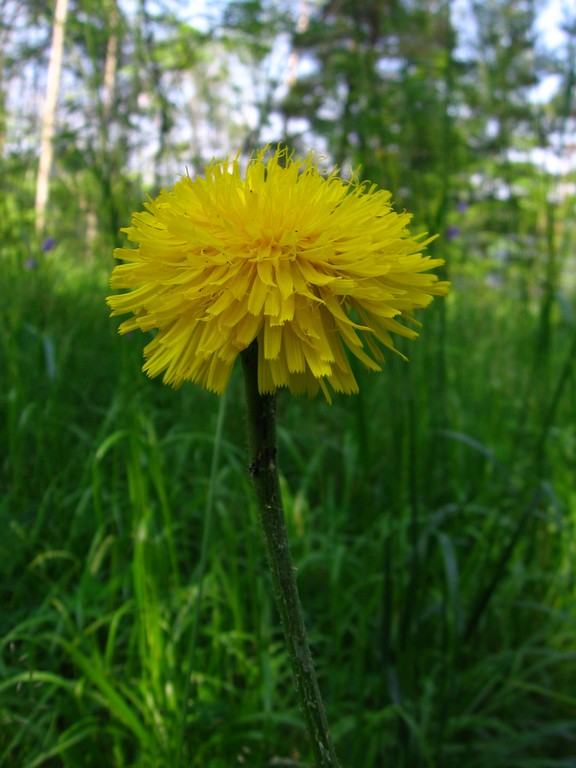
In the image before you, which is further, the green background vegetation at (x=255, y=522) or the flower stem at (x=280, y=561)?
the green background vegetation at (x=255, y=522)

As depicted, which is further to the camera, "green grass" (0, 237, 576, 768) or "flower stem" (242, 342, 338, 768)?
"green grass" (0, 237, 576, 768)

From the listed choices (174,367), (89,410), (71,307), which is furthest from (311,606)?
(71,307)

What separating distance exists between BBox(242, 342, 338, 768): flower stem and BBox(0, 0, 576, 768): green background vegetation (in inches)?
16.5

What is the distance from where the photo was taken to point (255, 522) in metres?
1.86

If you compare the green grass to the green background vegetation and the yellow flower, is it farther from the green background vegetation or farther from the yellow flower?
the yellow flower

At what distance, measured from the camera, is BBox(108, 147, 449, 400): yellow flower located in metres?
0.77

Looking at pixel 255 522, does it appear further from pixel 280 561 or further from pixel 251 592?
pixel 280 561

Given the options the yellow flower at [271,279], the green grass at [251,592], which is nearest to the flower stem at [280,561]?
the yellow flower at [271,279]

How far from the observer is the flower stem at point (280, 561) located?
0.79m

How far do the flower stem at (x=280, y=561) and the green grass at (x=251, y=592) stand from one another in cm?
36

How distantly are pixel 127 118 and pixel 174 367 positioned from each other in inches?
75.7

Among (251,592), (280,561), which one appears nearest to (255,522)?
(251,592)

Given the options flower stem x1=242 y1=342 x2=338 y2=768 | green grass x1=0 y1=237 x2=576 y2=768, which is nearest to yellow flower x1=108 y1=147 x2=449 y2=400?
flower stem x1=242 y1=342 x2=338 y2=768

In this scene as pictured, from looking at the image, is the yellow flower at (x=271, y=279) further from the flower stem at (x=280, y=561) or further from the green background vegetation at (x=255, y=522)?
the green background vegetation at (x=255, y=522)
